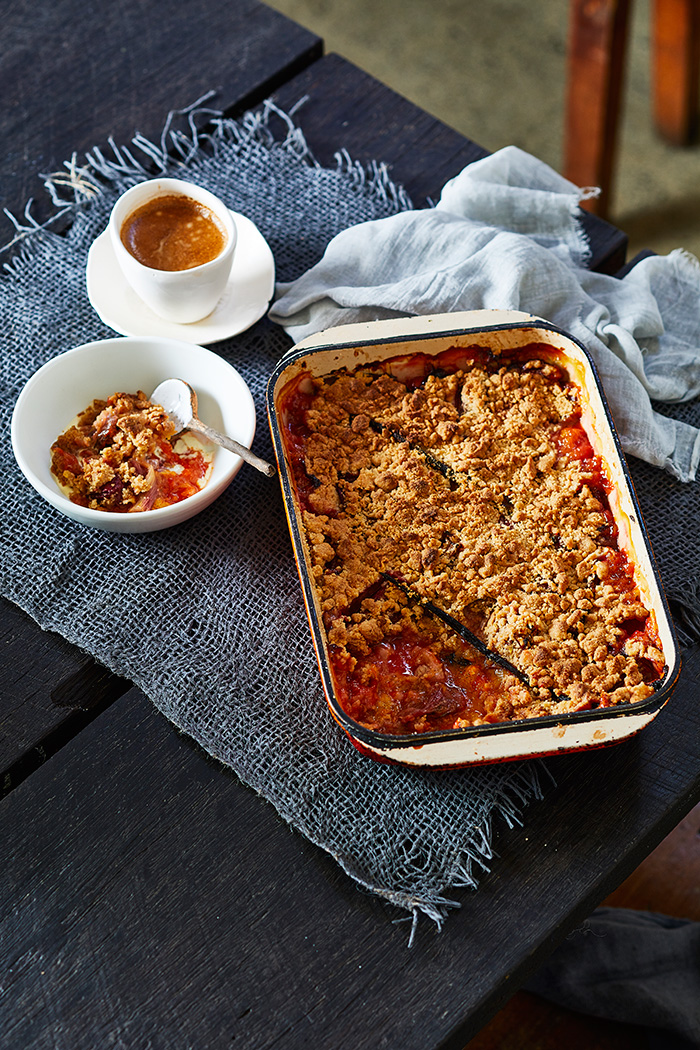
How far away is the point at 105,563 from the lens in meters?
1.19

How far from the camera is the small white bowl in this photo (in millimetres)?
1159

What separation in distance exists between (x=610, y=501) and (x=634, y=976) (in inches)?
25.8

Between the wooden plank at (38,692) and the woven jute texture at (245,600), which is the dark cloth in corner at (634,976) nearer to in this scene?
the woven jute texture at (245,600)

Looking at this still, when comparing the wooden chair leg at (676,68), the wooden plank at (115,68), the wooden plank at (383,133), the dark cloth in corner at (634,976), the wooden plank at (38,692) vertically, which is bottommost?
the dark cloth in corner at (634,976)

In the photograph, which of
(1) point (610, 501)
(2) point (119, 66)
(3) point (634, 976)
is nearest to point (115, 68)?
(2) point (119, 66)

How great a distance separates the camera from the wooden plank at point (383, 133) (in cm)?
153

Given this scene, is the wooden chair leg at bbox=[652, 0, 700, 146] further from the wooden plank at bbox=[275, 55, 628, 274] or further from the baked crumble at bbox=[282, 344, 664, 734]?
the baked crumble at bbox=[282, 344, 664, 734]

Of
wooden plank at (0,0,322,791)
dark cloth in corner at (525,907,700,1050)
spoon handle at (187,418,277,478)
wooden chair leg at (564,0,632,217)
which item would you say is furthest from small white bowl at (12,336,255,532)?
wooden chair leg at (564,0,632,217)

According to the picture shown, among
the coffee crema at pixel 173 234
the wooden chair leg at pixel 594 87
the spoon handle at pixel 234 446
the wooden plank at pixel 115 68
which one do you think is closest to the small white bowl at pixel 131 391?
the spoon handle at pixel 234 446

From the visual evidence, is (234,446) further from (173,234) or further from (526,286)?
(526,286)

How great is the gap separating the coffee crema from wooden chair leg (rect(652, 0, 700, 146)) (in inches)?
60.6

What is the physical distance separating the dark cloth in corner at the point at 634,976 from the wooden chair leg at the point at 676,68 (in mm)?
1996

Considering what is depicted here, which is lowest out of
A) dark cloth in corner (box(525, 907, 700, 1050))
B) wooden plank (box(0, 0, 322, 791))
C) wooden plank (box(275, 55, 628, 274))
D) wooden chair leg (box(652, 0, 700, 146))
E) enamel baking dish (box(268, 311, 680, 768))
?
dark cloth in corner (box(525, 907, 700, 1050))

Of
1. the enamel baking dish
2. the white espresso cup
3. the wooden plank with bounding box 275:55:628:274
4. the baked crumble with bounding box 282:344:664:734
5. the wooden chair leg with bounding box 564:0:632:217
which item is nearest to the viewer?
the enamel baking dish
